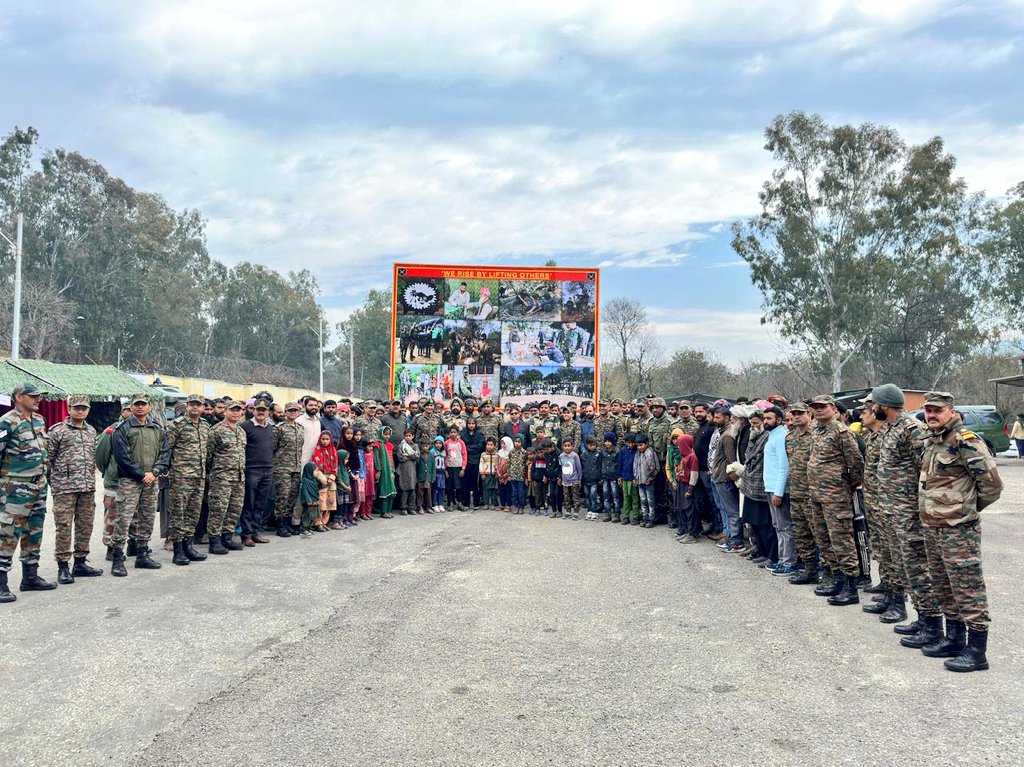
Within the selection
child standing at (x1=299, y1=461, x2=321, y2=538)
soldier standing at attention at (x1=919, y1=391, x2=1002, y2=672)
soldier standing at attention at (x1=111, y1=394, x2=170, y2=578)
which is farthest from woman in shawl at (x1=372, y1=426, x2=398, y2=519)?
soldier standing at attention at (x1=919, y1=391, x2=1002, y2=672)

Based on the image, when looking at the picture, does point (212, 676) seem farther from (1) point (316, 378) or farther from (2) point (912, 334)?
(1) point (316, 378)

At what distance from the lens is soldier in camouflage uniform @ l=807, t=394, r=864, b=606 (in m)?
6.30

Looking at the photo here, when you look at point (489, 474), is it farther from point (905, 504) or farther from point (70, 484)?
point (905, 504)

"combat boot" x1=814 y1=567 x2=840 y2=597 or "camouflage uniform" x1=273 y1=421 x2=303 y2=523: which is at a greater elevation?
"camouflage uniform" x1=273 y1=421 x2=303 y2=523

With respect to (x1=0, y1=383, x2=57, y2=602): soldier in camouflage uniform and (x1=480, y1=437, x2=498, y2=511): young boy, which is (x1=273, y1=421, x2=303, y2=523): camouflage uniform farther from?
(x1=480, y1=437, x2=498, y2=511): young boy

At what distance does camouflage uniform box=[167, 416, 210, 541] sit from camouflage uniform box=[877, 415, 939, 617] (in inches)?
259

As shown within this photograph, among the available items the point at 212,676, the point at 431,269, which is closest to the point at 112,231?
the point at 431,269

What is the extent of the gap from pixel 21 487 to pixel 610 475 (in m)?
7.83

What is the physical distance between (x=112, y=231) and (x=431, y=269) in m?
42.8

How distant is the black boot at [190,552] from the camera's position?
7.80 meters

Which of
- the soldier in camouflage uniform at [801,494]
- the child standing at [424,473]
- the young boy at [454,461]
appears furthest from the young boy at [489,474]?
the soldier in camouflage uniform at [801,494]

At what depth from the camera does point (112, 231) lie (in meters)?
49.6

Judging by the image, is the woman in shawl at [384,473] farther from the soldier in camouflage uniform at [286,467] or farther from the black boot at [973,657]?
the black boot at [973,657]

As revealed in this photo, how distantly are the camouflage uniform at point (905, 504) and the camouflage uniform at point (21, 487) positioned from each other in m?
7.08
